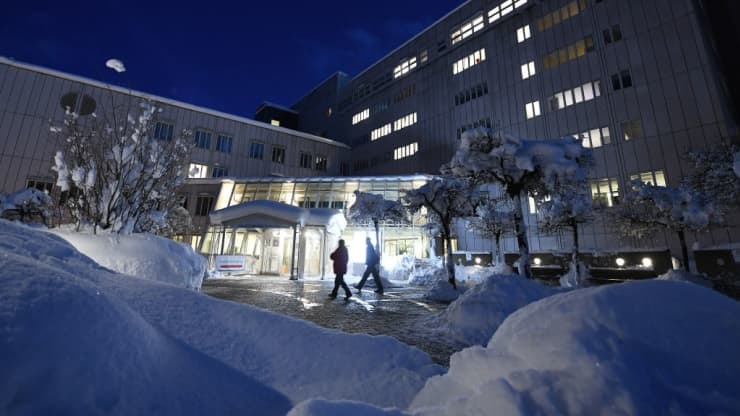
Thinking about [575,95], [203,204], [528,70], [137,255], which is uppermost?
[528,70]

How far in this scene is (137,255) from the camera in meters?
5.85

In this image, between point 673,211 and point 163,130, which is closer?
point 673,211

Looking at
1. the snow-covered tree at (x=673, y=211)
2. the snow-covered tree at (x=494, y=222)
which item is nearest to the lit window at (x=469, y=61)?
the snow-covered tree at (x=494, y=222)

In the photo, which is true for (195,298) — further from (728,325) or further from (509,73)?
(509,73)

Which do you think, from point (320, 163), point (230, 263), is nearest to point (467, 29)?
point (320, 163)

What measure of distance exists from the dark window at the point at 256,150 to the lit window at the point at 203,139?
4.38 metres

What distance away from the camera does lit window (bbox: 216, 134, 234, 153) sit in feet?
109

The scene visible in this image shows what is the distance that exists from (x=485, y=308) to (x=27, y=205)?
22.2 meters

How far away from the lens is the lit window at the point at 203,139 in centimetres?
3203

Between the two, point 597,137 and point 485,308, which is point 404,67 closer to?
point 597,137

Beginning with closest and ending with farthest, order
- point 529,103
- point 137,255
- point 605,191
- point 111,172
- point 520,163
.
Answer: point 137,255, point 111,172, point 520,163, point 605,191, point 529,103

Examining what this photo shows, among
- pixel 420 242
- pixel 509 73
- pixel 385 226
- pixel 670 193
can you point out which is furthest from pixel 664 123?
pixel 385 226

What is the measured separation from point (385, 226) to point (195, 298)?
18.4 meters

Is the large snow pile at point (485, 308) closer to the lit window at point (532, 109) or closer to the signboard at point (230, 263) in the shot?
the signboard at point (230, 263)
